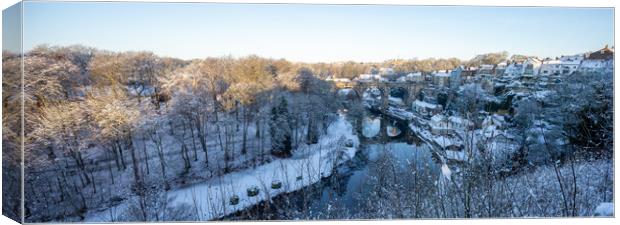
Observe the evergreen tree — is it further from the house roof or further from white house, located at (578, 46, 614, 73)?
the house roof

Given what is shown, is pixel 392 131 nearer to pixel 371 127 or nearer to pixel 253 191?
pixel 371 127

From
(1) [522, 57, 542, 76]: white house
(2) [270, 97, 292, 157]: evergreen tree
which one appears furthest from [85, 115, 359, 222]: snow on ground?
(1) [522, 57, 542, 76]: white house

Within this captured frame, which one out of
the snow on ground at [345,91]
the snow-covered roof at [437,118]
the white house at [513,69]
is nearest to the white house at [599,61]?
the white house at [513,69]

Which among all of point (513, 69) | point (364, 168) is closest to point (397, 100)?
point (364, 168)

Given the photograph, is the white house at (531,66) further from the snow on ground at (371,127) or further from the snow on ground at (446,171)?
the snow on ground at (371,127)

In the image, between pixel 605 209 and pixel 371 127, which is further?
pixel 371 127

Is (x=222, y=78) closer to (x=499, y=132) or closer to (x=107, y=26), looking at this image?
(x=107, y=26)
